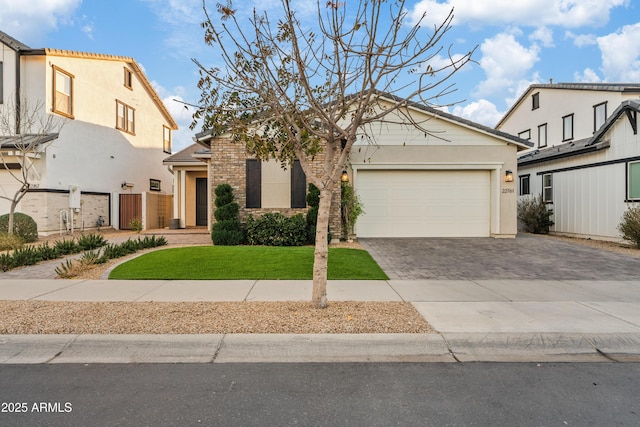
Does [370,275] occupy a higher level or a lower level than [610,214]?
lower

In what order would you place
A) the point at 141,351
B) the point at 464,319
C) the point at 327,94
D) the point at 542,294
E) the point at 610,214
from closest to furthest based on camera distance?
the point at 141,351 → the point at 464,319 → the point at 327,94 → the point at 542,294 → the point at 610,214

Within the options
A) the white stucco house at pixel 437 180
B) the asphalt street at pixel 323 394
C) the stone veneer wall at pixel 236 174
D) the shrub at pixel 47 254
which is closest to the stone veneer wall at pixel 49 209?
the shrub at pixel 47 254

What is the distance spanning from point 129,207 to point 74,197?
12.0ft

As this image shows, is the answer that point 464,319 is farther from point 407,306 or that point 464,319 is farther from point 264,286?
point 264,286

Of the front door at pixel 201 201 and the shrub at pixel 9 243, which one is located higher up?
the front door at pixel 201 201

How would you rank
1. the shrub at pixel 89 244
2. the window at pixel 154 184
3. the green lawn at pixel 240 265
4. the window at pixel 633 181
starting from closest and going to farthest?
the green lawn at pixel 240 265
the shrub at pixel 89 244
the window at pixel 633 181
the window at pixel 154 184

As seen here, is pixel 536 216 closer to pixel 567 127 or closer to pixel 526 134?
pixel 567 127

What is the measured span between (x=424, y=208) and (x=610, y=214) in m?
6.62

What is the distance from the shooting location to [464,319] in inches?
210

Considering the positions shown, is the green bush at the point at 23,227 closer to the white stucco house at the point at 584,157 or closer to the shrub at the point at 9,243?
the shrub at the point at 9,243

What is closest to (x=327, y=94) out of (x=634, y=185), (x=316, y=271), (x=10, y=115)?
(x=316, y=271)

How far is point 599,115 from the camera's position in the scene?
738 inches

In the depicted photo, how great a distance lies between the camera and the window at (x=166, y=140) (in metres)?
25.3

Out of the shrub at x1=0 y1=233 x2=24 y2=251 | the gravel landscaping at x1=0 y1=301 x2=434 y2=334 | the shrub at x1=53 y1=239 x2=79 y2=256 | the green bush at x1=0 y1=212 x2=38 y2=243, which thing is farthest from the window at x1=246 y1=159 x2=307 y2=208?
the green bush at x1=0 y1=212 x2=38 y2=243
